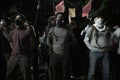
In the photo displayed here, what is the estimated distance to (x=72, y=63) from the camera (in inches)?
558

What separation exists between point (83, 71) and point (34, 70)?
1500 millimetres

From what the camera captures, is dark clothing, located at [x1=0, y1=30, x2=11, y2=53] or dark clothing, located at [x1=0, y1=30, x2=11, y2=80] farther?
dark clothing, located at [x1=0, y1=30, x2=11, y2=53]

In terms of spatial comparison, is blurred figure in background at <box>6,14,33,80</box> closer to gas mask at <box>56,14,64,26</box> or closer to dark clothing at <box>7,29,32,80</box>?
dark clothing at <box>7,29,32,80</box>

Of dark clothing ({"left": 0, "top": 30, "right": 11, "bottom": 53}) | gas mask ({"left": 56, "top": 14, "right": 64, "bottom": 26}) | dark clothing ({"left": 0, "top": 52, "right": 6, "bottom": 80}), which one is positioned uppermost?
gas mask ({"left": 56, "top": 14, "right": 64, "bottom": 26})

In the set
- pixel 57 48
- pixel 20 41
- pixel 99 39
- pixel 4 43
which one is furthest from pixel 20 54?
pixel 99 39

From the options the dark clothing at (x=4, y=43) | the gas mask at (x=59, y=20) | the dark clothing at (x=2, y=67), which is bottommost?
the dark clothing at (x=2, y=67)

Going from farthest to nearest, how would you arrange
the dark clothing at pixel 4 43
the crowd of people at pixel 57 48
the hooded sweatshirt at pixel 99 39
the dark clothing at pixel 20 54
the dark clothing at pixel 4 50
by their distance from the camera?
the dark clothing at pixel 4 43 → the dark clothing at pixel 4 50 → the hooded sweatshirt at pixel 99 39 → the crowd of people at pixel 57 48 → the dark clothing at pixel 20 54

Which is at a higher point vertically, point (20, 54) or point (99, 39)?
point (99, 39)

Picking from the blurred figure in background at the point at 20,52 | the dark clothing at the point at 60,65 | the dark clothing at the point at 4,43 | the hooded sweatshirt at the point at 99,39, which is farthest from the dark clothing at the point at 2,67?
the hooded sweatshirt at the point at 99,39

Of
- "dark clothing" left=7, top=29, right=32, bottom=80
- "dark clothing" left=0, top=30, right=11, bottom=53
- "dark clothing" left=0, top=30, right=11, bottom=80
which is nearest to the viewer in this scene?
"dark clothing" left=7, top=29, right=32, bottom=80

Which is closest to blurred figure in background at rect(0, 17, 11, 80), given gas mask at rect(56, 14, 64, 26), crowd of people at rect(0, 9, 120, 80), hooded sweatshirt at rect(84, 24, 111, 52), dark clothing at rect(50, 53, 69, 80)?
crowd of people at rect(0, 9, 120, 80)

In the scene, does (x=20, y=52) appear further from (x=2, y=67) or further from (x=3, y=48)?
(x=3, y=48)

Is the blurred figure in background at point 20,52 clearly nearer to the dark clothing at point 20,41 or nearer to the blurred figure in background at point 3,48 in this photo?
the dark clothing at point 20,41

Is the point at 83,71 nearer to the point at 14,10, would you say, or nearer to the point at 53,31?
the point at 53,31
